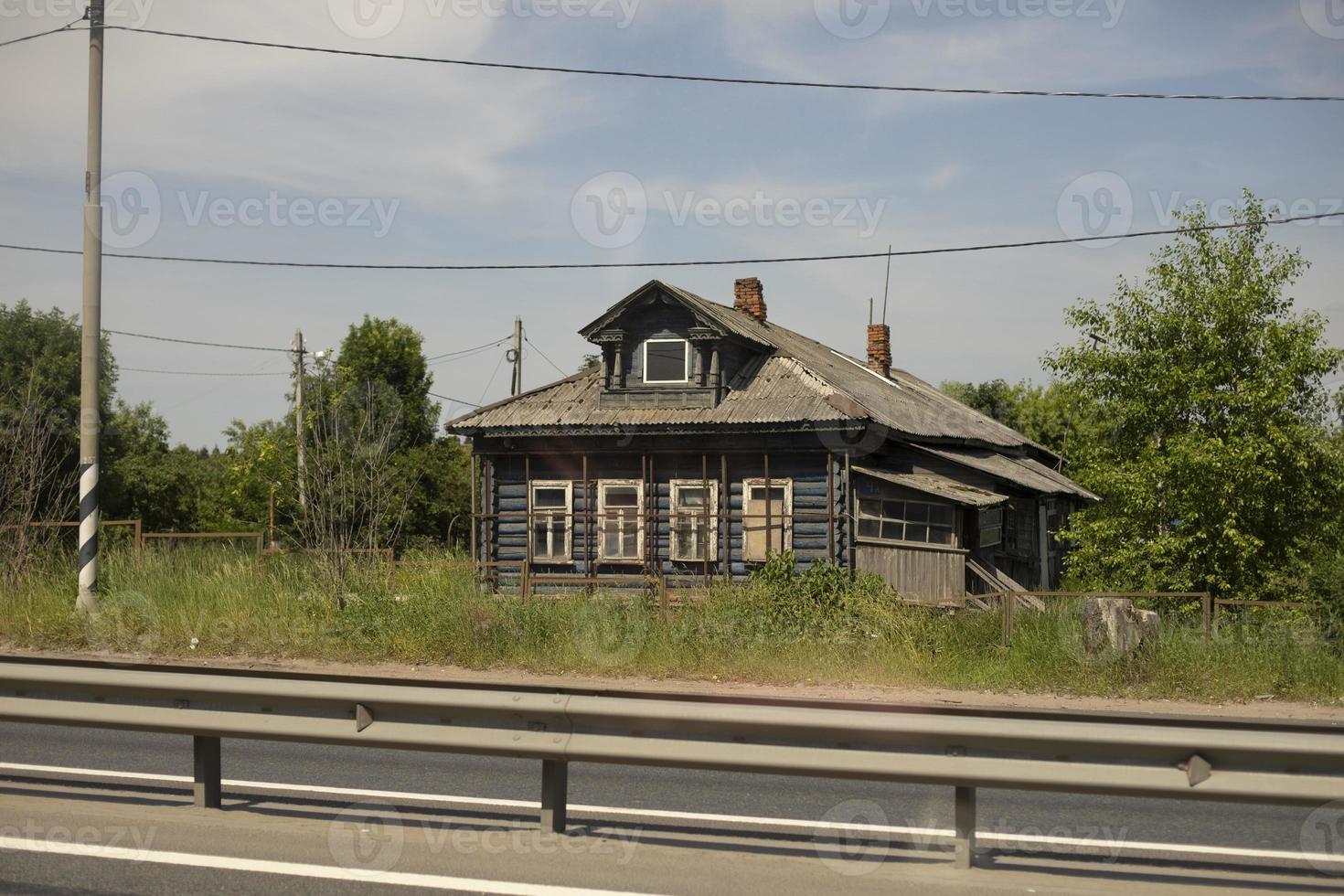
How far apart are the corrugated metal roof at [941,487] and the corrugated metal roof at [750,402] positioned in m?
1.03

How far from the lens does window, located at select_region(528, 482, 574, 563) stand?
23766 millimetres

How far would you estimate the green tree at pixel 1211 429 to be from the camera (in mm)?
18266

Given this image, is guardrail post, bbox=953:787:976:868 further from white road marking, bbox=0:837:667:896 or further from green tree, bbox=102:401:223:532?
green tree, bbox=102:401:223:532

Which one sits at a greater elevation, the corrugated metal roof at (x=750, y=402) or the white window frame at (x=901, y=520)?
the corrugated metal roof at (x=750, y=402)

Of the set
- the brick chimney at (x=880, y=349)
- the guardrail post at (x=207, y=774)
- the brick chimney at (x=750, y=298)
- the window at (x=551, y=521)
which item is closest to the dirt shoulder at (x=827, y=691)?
the guardrail post at (x=207, y=774)

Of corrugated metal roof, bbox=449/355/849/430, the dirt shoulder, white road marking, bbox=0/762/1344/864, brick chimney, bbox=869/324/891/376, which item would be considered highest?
brick chimney, bbox=869/324/891/376

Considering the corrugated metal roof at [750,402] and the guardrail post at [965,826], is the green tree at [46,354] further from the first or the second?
the guardrail post at [965,826]

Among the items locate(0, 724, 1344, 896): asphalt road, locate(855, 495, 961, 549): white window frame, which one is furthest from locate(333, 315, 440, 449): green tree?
locate(0, 724, 1344, 896): asphalt road

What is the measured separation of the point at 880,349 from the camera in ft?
113

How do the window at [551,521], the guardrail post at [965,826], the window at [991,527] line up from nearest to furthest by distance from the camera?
the guardrail post at [965,826] → the window at [551,521] → the window at [991,527]

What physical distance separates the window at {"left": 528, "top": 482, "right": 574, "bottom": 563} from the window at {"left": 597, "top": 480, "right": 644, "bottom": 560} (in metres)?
0.73

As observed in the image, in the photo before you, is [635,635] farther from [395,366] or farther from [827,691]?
[395,366]

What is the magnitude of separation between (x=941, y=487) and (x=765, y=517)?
345 centimetres

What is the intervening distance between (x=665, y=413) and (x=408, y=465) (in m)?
22.2
